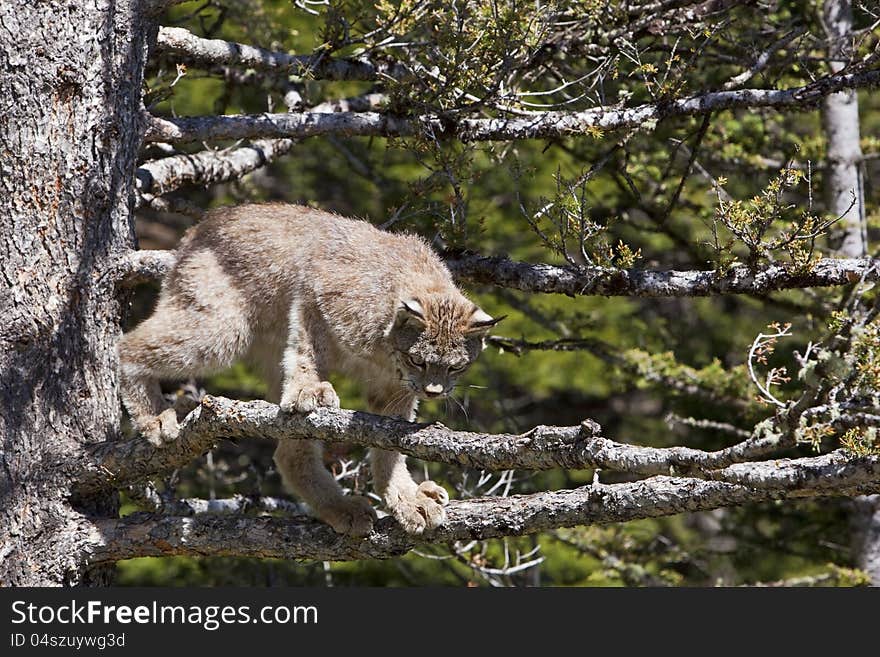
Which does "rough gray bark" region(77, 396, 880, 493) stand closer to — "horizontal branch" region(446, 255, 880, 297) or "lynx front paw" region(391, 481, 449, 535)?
"lynx front paw" region(391, 481, 449, 535)

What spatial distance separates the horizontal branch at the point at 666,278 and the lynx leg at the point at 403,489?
856 millimetres

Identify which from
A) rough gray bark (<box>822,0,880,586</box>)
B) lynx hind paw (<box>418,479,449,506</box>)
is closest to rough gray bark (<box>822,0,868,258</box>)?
rough gray bark (<box>822,0,880,586</box>)

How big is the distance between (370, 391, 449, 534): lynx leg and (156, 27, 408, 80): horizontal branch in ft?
5.78

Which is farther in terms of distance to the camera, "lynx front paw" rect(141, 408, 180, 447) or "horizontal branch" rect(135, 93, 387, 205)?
"horizontal branch" rect(135, 93, 387, 205)

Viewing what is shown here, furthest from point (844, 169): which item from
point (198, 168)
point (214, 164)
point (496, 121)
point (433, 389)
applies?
point (198, 168)

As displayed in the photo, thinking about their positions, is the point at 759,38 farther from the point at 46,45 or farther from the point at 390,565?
the point at 390,565

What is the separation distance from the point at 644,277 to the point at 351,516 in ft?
6.12

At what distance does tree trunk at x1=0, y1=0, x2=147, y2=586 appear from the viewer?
516 centimetres

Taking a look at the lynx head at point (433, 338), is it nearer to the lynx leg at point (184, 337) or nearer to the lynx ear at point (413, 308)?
the lynx ear at point (413, 308)

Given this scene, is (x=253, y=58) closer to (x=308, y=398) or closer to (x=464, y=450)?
(x=308, y=398)

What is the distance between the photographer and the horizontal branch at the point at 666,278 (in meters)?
5.27

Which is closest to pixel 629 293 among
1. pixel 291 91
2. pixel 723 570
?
pixel 291 91

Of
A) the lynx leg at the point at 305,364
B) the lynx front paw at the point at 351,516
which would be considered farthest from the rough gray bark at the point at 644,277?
the lynx front paw at the point at 351,516

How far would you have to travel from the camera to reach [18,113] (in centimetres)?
516
